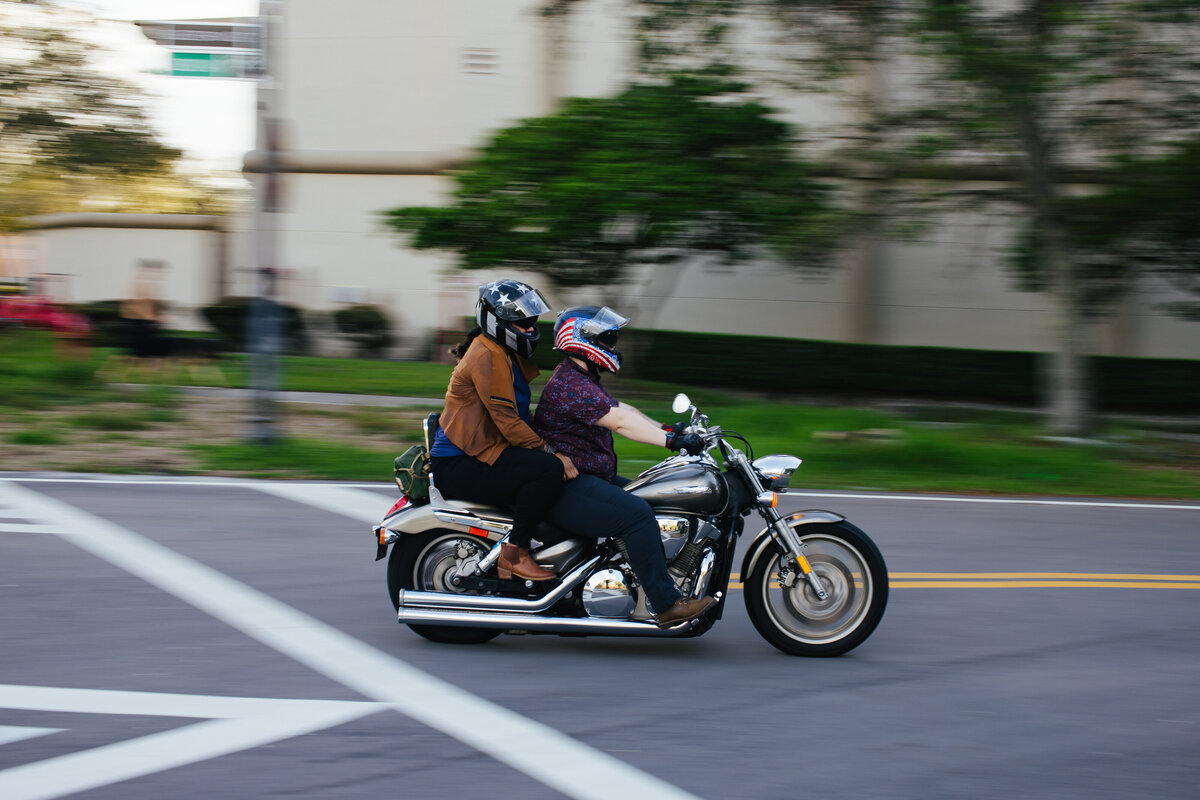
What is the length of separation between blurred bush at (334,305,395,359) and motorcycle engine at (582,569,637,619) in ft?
65.9

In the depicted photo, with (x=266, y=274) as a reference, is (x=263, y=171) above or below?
above

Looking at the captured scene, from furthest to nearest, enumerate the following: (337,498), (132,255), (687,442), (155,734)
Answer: (132,255), (337,498), (687,442), (155,734)

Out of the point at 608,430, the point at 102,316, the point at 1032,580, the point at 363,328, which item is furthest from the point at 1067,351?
the point at 102,316

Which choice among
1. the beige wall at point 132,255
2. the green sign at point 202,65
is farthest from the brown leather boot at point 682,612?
the beige wall at point 132,255

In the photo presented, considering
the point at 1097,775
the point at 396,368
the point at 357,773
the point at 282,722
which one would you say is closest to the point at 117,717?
the point at 282,722

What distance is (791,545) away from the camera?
560 centimetres

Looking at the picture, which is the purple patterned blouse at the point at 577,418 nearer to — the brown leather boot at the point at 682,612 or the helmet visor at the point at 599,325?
the helmet visor at the point at 599,325

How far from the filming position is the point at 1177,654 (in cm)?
589

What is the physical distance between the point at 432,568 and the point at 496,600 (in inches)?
16.4

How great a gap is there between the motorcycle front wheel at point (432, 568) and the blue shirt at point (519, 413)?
433 millimetres

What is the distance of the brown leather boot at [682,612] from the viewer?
215 inches

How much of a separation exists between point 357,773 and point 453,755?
0.36 metres

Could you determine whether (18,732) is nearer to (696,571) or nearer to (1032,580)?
(696,571)

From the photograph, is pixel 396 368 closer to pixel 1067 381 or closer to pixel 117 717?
pixel 1067 381
